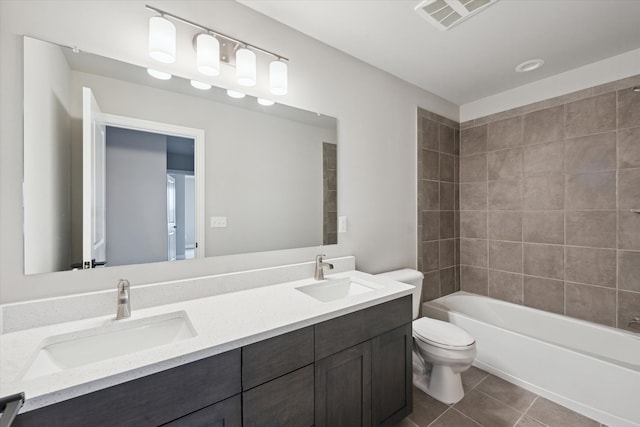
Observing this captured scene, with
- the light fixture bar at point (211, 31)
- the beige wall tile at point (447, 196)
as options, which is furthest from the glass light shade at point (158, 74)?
the beige wall tile at point (447, 196)

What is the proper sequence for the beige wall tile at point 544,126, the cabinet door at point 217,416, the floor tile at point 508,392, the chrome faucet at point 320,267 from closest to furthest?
the cabinet door at point 217,416 < the chrome faucet at point 320,267 < the floor tile at point 508,392 < the beige wall tile at point 544,126

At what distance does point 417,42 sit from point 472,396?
2481 millimetres

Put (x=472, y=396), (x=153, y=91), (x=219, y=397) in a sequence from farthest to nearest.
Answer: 1. (x=472, y=396)
2. (x=153, y=91)
3. (x=219, y=397)

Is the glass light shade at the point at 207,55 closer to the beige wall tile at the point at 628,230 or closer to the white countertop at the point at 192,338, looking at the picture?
the white countertop at the point at 192,338

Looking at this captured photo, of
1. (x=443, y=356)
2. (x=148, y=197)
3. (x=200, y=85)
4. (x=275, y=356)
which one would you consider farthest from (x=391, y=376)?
(x=200, y=85)

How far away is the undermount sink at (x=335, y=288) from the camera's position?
1.58 metres

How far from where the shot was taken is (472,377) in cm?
206

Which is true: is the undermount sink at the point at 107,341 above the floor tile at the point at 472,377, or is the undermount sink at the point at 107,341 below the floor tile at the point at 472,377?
above

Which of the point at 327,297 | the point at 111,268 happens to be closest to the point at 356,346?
the point at 327,297

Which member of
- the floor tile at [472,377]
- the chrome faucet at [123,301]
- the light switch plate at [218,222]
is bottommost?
the floor tile at [472,377]

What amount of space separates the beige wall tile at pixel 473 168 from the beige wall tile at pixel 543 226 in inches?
21.8

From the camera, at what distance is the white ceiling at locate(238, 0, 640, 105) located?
1.56 metres

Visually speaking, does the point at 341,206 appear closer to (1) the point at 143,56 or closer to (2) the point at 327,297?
(2) the point at 327,297

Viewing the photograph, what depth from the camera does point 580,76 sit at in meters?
2.23
